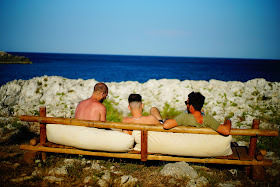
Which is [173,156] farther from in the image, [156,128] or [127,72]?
[127,72]

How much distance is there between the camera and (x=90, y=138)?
4.04m

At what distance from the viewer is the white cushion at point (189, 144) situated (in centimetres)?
388

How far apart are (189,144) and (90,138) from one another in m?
1.95

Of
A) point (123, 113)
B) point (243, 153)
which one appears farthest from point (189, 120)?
point (123, 113)

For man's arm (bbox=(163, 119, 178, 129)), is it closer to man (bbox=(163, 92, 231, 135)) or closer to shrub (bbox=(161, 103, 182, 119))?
man (bbox=(163, 92, 231, 135))

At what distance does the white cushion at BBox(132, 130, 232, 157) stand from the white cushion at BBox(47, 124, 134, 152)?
514mm

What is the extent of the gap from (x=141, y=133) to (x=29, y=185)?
2206 mm

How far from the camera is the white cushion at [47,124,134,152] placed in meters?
3.96

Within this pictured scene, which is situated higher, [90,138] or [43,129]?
[43,129]

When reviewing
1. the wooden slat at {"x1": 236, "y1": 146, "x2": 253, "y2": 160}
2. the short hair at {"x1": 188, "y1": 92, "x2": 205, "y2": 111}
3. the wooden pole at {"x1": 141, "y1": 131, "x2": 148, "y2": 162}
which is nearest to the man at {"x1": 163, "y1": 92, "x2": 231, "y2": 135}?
the short hair at {"x1": 188, "y1": 92, "x2": 205, "y2": 111}

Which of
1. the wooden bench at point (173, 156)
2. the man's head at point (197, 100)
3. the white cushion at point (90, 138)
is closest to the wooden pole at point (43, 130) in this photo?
the wooden bench at point (173, 156)

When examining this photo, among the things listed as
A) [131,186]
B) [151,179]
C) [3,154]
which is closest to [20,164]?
[3,154]

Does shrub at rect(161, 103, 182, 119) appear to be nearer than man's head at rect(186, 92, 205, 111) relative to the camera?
No

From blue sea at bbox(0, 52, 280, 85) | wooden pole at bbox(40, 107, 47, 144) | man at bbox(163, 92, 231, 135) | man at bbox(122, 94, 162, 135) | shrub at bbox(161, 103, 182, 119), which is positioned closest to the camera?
man at bbox(163, 92, 231, 135)
